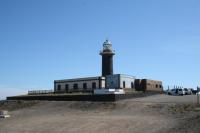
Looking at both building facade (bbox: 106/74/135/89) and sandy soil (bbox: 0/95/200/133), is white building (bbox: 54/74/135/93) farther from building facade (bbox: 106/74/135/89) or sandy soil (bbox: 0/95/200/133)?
sandy soil (bbox: 0/95/200/133)

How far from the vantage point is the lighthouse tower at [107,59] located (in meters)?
68.6

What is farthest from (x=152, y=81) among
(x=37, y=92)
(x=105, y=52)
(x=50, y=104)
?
(x=50, y=104)

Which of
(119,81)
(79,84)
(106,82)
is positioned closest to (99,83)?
(106,82)

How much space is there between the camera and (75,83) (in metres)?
68.1

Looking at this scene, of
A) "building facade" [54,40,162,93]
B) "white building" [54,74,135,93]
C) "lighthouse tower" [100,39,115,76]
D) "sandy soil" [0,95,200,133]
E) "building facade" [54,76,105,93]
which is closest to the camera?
"sandy soil" [0,95,200,133]

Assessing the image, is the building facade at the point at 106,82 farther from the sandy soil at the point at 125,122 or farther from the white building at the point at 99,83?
the sandy soil at the point at 125,122

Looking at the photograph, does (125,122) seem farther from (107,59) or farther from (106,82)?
(107,59)

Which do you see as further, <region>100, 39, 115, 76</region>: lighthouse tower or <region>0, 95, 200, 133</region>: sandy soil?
<region>100, 39, 115, 76</region>: lighthouse tower

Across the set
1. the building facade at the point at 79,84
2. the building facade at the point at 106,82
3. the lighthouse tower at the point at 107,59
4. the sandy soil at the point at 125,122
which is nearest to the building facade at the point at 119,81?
the building facade at the point at 106,82

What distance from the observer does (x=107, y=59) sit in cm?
6950

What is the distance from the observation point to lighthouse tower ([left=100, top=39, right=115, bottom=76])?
68.6 metres

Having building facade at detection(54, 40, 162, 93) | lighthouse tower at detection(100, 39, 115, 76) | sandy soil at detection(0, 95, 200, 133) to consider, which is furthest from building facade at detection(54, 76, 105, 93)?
sandy soil at detection(0, 95, 200, 133)

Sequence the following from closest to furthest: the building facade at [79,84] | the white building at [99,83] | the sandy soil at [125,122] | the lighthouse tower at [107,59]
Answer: the sandy soil at [125,122] < the white building at [99,83] < the building facade at [79,84] < the lighthouse tower at [107,59]

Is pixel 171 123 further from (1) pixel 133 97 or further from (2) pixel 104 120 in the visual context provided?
(1) pixel 133 97
